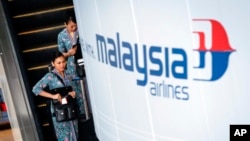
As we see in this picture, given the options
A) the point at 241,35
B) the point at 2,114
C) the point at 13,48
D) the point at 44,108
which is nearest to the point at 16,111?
the point at 44,108

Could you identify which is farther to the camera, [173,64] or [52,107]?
[52,107]

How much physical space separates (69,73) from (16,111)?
1358 mm

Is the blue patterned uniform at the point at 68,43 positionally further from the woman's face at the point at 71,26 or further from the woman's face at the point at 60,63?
the woman's face at the point at 60,63

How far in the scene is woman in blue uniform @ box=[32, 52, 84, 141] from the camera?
4605 millimetres

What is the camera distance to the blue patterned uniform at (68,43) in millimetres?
5016

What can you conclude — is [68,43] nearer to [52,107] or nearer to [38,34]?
[38,34]

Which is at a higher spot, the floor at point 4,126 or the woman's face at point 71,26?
the woman's face at point 71,26

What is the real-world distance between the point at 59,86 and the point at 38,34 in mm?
1171

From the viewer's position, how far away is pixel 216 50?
2.06m

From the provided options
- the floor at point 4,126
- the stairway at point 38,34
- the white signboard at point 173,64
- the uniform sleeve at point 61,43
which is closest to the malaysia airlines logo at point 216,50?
the white signboard at point 173,64

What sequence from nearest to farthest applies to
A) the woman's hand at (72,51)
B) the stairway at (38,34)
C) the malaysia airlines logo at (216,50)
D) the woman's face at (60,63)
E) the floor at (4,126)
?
the malaysia airlines logo at (216,50)
the woman's face at (60,63)
the woman's hand at (72,51)
the stairway at (38,34)
the floor at (4,126)

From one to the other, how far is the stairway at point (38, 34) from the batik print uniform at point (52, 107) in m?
0.38

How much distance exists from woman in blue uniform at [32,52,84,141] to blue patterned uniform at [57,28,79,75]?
5.2 inches

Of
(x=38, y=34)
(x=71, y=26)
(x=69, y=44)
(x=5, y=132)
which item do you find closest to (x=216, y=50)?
(x=71, y=26)
